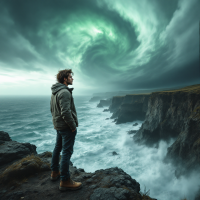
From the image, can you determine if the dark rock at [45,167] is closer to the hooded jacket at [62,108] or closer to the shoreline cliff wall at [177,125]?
the hooded jacket at [62,108]

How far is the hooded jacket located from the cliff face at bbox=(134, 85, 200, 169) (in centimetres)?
1738

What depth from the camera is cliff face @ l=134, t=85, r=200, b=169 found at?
1473 centimetres

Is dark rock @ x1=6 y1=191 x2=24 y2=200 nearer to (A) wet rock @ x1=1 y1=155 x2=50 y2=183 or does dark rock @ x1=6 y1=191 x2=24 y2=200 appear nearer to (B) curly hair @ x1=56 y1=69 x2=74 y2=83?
(A) wet rock @ x1=1 y1=155 x2=50 y2=183

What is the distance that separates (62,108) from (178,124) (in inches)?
1016

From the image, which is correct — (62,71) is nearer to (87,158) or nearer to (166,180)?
(166,180)

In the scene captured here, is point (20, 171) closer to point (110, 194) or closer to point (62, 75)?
point (110, 194)

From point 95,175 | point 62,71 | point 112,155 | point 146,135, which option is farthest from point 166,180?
point 62,71

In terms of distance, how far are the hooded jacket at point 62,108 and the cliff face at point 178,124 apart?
684 inches

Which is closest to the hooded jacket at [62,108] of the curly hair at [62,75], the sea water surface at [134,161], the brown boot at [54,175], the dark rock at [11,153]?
the curly hair at [62,75]

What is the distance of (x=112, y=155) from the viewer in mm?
22750

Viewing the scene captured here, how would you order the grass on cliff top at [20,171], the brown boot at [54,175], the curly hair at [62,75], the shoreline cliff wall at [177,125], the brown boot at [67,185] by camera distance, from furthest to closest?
the shoreline cliff wall at [177,125], the grass on cliff top at [20,171], the brown boot at [54,175], the curly hair at [62,75], the brown boot at [67,185]

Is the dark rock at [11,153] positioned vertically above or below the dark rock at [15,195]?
below

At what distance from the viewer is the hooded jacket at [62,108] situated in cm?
289

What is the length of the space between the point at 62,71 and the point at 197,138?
62.8 feet
